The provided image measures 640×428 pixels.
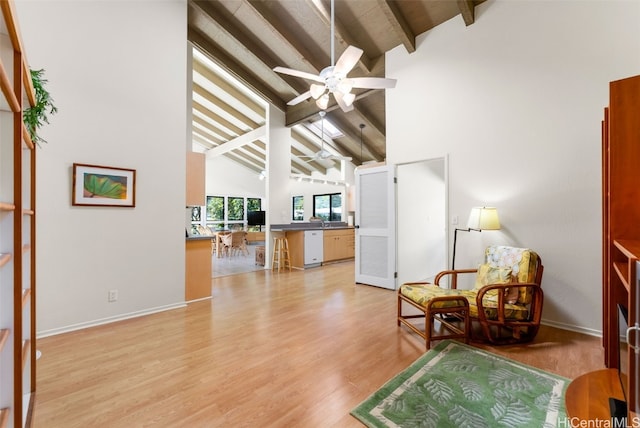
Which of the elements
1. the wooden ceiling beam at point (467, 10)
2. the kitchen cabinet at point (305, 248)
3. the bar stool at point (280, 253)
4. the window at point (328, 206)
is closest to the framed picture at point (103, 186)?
the bar stool at point (280, 253)

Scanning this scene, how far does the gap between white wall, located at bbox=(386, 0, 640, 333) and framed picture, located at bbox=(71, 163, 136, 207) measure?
3854 millimetres

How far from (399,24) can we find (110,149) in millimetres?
3978

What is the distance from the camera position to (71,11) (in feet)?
9.36

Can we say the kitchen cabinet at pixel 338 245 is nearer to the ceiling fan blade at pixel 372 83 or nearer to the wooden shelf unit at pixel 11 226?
the ceiling fan blade at pixel 372 83

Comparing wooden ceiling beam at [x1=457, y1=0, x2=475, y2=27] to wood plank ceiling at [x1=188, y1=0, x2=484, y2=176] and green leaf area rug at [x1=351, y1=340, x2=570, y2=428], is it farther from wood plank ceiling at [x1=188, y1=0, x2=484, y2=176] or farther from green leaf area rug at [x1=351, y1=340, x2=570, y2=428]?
green leaf area rug at [x1=351, y1=340, x2=570, y2=428]

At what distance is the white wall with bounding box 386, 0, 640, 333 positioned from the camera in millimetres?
2746

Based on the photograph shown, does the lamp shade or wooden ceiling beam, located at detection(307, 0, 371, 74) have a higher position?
wooden ceiling beam, located at detection(307, 0, 371, 74)

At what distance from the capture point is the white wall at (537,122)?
2746 mm

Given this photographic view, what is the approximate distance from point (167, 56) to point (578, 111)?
4.75 m

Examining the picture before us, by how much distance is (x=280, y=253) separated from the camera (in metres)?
6.21

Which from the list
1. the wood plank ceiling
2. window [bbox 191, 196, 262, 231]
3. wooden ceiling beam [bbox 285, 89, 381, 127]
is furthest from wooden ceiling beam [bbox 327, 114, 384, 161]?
window [bbox 191, 196, 262, 231]

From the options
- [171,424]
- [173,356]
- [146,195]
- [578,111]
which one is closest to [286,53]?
[146,195]

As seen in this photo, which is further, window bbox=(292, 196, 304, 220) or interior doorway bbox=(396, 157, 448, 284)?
window bbox=(292, 196, 304, 220)

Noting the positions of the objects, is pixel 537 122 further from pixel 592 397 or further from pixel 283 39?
pixel 283 39
